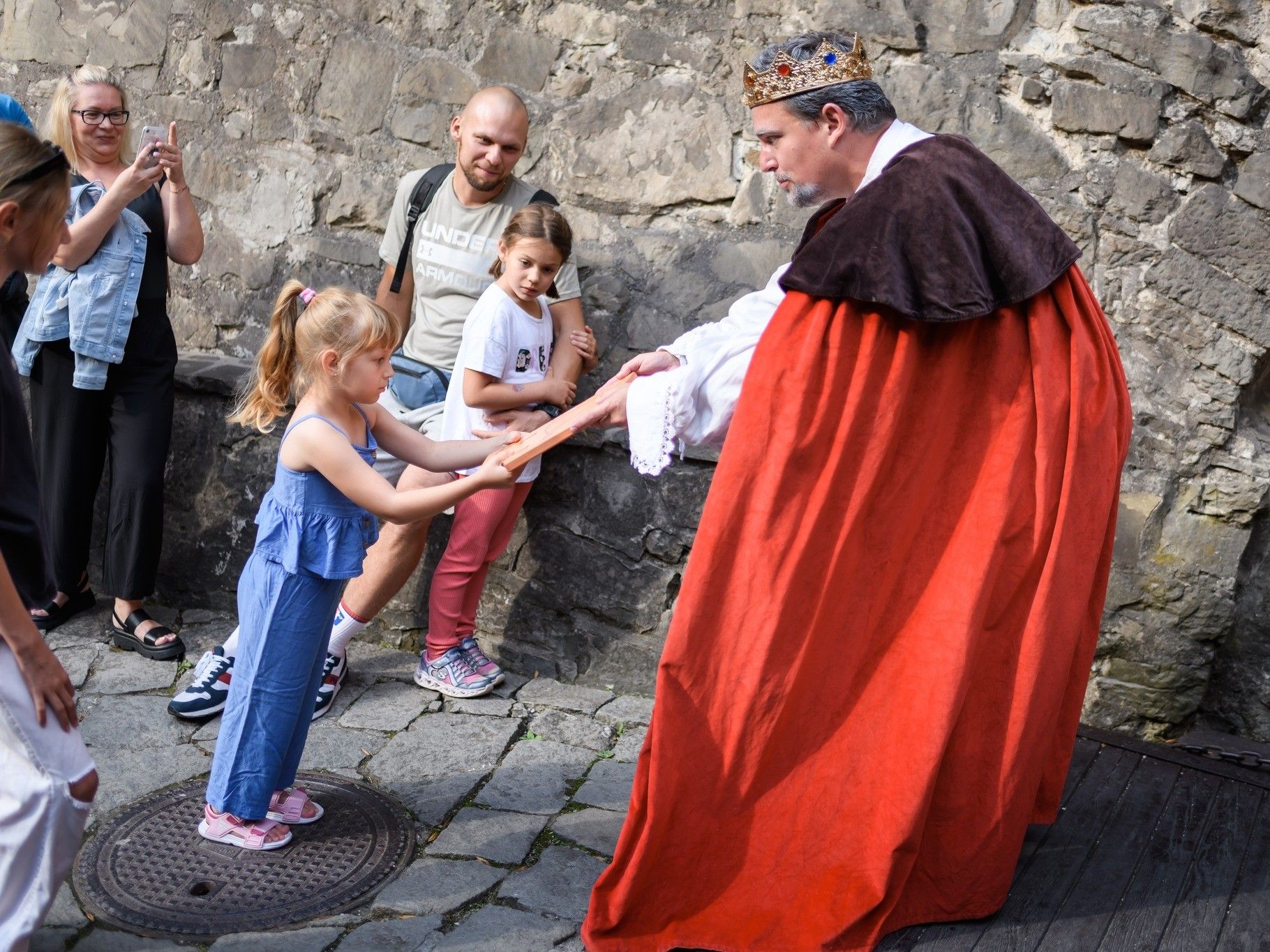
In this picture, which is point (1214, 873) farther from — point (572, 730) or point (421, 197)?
point (421, 197)

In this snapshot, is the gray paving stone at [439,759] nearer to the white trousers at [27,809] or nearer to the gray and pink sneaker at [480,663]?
the gray and pink sneaker at [480,663]

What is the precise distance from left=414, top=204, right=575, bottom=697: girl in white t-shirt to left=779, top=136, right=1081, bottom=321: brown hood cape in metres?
1.26

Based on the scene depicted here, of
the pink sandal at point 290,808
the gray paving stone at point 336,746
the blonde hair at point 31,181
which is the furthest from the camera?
the gray paving stone at point 336,746

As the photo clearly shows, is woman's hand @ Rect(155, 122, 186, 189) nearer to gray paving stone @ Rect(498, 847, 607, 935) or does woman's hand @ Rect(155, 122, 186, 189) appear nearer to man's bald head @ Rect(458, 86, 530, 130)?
man's bald head @ Rect(458, 86, 530, 130)

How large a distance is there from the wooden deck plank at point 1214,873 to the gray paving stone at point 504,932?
133 centimetres

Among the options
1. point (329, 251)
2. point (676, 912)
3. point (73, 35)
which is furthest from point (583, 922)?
point (73, 35)

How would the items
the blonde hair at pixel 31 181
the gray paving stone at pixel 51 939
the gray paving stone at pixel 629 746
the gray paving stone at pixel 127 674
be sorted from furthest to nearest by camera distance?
the gray paving stone at pixel 127 674 < the gray paving stone at pixel 629 746 < the gray paving stone at pixel 51 939 < the blonde hair at pixel 31 181

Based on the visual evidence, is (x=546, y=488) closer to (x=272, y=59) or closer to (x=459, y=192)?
(x=459, y=192)

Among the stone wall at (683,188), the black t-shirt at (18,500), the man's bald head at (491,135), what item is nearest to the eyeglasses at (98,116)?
the stone wall at (683,188)

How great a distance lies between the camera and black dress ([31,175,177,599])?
4227 mm

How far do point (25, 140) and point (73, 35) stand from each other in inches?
124

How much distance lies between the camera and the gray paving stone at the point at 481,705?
4.01m

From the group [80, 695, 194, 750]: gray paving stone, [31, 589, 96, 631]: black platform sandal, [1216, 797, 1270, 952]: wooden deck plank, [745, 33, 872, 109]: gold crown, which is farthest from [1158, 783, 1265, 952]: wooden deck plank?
[31, 589, 96, 631]: black platform sandal

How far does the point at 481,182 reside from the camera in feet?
13.1
